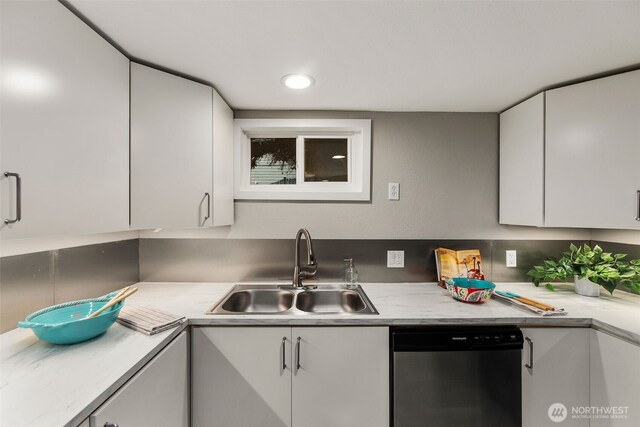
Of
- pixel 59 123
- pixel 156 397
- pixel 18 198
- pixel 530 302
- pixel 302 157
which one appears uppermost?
pixel 302 157

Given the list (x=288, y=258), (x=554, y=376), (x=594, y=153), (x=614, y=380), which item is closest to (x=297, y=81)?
(x=288, y=258)

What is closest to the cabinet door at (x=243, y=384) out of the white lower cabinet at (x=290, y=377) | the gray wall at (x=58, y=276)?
the white lower cabinet at (x=290, y=377)

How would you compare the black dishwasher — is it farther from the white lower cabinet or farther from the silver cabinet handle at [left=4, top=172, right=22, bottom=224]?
the silver cabinet handle at [left=4, top=172, right=22, bottom=224]

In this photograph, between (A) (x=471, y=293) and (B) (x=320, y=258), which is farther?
(B) (x=320, y=258)

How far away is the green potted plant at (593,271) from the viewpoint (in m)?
1.60

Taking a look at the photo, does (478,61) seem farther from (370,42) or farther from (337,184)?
(337,184)

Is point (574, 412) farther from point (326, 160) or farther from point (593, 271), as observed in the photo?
point (326, 160)

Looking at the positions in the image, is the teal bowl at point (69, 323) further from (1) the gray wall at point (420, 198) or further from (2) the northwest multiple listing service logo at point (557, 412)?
(2) the northwest multiple listing service logo at point (557, 412)

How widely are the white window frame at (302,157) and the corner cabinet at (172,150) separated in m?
0.31

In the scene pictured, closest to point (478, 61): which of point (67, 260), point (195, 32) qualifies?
point (195, 32)

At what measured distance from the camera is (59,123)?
0.97m

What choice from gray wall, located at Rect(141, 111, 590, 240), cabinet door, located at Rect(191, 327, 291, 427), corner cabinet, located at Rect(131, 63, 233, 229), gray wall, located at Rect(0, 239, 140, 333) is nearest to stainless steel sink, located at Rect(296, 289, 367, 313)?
gray wall, located at Rect(141, 111, 590, 240)

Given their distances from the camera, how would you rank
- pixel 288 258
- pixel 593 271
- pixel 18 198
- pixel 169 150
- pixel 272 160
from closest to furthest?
pixel 18 198 < pixel 169 150 < pixel 593 271 < pixel 288 258 < pixel 272 160

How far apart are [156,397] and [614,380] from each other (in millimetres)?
1946
